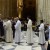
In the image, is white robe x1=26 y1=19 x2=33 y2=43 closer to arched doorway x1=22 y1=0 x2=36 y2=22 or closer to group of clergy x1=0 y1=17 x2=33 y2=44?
group of clergy x1=0 y1=17 x2=33 y2=44

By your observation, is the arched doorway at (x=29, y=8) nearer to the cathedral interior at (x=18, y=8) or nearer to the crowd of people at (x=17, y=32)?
the cathedral interior at (x=18, y=8)

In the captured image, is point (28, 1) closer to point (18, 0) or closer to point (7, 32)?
point (18, 0)

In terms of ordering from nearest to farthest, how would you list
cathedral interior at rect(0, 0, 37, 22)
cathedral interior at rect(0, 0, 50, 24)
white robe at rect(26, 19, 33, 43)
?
white robe at rect(26, 19, 33, 43)
cathedral interior at rect(0, 0, 50, 24)
cathedral interior at rect(0, 0, 37, 22)

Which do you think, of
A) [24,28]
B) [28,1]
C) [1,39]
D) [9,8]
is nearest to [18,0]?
[28,1]

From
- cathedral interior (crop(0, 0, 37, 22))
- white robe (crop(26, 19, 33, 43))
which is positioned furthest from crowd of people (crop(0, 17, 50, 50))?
cathedral interior (crop(0, 0, 37, 22))

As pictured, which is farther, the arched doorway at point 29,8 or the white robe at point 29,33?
the arched doorway at point 29,8

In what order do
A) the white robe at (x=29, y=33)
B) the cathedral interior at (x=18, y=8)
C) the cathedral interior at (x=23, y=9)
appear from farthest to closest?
the cathedral interior at (x=18, y=8), the cathedral interior at (x=23, y=9), the white robe at (x=29, y=33)

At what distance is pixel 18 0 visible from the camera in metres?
21.4

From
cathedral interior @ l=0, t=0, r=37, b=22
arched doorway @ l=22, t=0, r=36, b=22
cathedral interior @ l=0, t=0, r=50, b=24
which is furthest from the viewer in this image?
arched doorway @ l=22, t=0, r=36, b=22

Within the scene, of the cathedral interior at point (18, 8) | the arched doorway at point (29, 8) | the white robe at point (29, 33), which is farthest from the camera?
the arched doorway at point (29, 8)

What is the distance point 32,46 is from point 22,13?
1105 cm

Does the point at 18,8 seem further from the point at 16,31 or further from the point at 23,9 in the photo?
the point at 16,31

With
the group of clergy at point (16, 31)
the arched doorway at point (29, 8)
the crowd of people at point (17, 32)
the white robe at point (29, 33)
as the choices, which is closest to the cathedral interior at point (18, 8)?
Answer: the arched doorway at point (29, 8)

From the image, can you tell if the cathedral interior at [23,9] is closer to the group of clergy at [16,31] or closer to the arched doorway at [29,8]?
the arched doorway at [29,8]
